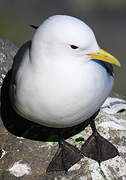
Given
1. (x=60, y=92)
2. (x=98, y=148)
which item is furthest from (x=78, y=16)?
(x=60, y=92)

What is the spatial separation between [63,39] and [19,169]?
125cm

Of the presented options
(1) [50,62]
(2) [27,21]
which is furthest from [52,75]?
(2) [27,21]

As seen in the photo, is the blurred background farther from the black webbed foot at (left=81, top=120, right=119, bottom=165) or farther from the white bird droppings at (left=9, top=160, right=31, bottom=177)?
the white bird droppings at (left=9, top=160, right=31, bottom=177)

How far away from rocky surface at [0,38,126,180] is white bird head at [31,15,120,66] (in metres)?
1.01

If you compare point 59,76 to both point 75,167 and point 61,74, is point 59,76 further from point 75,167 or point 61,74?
point 75,167

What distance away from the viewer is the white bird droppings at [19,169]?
401 centimetres

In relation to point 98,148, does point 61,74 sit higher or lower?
higher

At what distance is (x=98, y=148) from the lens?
14.2 feet

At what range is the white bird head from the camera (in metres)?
3.40

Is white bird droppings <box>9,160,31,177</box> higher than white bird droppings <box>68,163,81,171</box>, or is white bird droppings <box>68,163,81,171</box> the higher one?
white bird droppings <box>68,163,81,171</box>

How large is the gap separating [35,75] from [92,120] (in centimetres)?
97

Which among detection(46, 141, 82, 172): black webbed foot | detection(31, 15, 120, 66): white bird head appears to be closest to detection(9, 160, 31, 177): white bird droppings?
detection(46, 141, 82, 172): black webbed foot

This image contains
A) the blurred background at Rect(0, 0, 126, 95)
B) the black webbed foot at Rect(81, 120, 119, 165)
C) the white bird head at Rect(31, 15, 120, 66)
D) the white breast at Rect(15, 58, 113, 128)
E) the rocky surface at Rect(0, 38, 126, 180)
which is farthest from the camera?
the blurred background at Rect(0, 0, 126, 95)

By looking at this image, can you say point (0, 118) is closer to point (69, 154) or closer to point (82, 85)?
point (69, 154)
